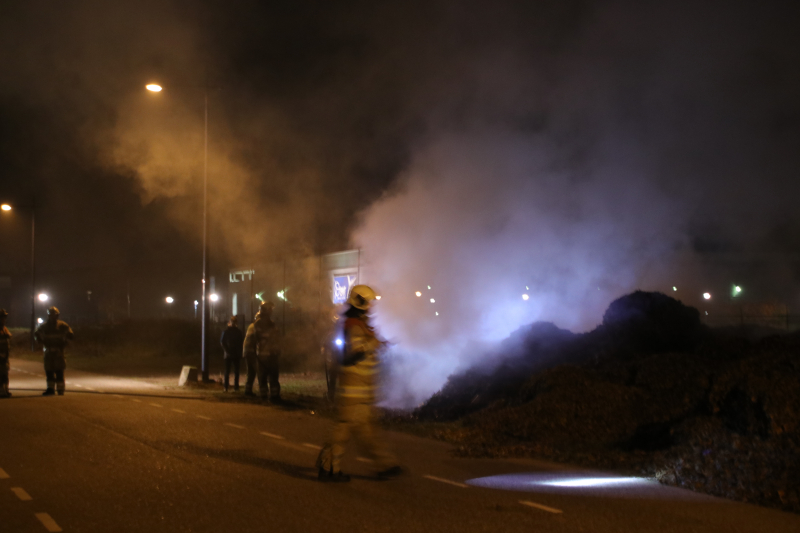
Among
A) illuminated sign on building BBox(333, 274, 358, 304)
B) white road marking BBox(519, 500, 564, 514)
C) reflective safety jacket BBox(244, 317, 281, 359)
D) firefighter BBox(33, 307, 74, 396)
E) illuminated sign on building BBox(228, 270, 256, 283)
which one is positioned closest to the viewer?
white road marking BBox(519, 500, 564, 514)

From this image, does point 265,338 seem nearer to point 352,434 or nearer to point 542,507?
point 352,434

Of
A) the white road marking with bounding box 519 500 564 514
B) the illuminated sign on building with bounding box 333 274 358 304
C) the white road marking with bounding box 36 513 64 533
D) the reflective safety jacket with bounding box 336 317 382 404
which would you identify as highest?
the illuminated sign on building with bounding box 333 274 358 304

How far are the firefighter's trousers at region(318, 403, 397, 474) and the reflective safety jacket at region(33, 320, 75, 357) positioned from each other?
961 centimetres

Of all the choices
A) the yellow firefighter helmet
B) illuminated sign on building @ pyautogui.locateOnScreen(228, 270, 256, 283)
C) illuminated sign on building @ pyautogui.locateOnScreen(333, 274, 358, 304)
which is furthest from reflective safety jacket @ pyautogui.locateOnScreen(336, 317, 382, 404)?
illuminated sign on building @ pyautogui.locateOnScreen(228, 270, 256, 283)

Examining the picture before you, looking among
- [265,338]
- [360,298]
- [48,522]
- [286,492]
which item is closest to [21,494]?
[48,522]

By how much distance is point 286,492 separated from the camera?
6.17m

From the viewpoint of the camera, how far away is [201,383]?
656 inches

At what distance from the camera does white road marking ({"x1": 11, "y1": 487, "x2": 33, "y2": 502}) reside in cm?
589

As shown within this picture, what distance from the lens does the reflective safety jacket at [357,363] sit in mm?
6387

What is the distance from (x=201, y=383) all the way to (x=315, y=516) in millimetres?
11968

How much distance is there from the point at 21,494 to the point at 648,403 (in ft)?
23.2

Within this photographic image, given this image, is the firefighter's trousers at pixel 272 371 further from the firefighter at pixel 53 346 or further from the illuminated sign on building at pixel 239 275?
the illuminated sign on building at pixel 239 275

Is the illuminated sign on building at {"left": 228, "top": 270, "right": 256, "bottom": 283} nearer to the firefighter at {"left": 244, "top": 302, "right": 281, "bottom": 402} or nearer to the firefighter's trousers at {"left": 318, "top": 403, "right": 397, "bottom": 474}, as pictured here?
the firefighter at {"left": 244, "top": 302, "right": 281, "bottom": 402}

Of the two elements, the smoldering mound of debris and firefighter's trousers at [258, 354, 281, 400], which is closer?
the smoldering mound of debris
